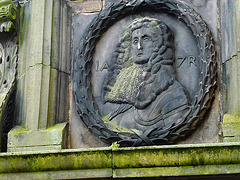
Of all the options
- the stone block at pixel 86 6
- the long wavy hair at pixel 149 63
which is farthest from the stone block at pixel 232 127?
the stone block at pixel 86 6

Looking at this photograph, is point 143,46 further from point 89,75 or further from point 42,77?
point 42,77

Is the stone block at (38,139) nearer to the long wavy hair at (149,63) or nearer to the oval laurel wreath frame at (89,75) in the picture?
the oval laurel wreath frame at (89,75)

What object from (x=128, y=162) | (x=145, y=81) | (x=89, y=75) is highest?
(x=89, y=75)

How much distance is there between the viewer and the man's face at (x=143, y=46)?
27.8ft

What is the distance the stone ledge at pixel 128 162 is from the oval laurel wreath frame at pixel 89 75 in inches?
23.7

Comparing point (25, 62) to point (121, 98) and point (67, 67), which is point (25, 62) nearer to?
point (67, 67)

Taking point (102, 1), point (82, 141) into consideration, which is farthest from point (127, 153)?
point (102, 1)

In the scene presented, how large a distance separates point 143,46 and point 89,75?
0.82 metres

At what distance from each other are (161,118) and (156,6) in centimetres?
153

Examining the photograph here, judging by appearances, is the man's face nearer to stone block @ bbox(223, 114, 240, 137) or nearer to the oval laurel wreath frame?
the oval laurel wreath frame

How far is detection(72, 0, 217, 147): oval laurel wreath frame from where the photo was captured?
805 cm

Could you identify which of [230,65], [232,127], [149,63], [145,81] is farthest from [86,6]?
[232,127]

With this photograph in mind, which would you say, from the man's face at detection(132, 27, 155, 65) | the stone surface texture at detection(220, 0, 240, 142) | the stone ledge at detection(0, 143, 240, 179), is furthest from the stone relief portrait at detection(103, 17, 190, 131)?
the stone ledge at detection(0, 143, 240, 179)

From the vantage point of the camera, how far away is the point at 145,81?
840 cm
